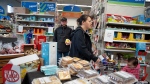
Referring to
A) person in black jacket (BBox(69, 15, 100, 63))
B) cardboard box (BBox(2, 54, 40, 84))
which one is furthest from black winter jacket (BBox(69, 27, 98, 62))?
cardboard box (BBox(2, 54, 40, 84))

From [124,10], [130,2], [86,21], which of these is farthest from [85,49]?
[130,2]

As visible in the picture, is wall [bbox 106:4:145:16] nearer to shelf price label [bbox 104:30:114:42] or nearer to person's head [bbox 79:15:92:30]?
shelf price label [bbox 104:30:114:42]

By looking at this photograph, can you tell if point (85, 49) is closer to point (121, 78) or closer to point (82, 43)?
point (82, 43)

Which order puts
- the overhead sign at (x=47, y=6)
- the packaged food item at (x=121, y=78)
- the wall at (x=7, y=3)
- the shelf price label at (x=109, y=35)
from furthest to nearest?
the wall at (x=7, y=3) → the overhead sign at (x=47, y=6) → the shelf price label at (x=109, y=35) → the packaged food item at (x=121, y=78)

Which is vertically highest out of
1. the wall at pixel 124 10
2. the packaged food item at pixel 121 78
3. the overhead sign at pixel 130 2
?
the overhead sign at pixel 130 2

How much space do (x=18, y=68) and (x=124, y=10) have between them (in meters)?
3.19

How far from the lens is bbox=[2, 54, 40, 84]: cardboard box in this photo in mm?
1251

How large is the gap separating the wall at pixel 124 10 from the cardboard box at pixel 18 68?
2537 millimetres

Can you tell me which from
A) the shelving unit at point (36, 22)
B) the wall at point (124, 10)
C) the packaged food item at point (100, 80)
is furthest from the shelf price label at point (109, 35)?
the shelving unit at point (36, 22)

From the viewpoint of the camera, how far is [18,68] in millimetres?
1261

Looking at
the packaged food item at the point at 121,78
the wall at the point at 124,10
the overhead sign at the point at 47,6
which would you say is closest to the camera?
the packaged food item at the point at 121,78

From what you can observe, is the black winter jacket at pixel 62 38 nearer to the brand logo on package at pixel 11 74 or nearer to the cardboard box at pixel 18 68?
the cardboard box at pixel 18 68

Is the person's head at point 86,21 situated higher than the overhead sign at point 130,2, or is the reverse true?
the overhead sign at point 130,2

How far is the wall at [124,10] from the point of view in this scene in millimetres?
3464
